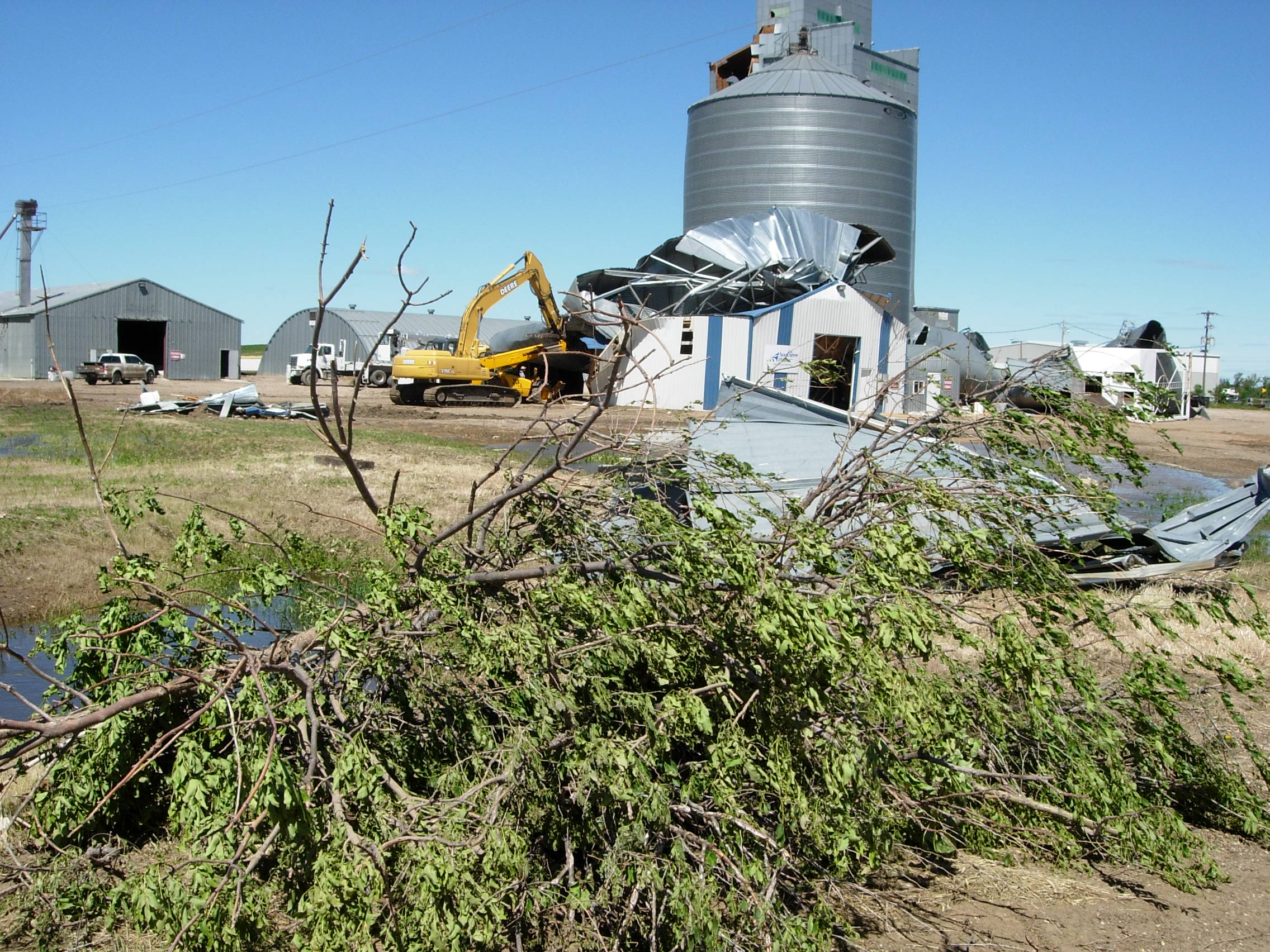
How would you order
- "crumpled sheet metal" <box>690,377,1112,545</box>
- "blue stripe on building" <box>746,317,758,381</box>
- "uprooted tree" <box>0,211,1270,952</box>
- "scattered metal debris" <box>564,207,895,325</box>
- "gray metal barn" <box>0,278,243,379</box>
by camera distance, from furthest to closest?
"gray metal barn" <box>0,278,243,379</box>, "scattered metal debris" <box>564,207,895,325</box>, "blue stripe on building" <box>746,317,758,381</box>, "crumpled sheet metal" <box>690,377,1112,545</box>, "uprooted tree" <box>0,211,1270,952</box>

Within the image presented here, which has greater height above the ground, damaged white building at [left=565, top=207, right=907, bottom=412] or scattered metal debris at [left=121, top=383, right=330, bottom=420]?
damaged white building at [left=565, top=207, right=907, bottom=412]

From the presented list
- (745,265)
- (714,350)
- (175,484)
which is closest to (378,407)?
(714,350)

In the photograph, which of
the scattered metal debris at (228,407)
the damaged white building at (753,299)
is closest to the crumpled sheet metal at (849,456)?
the damaged white building at (753,299)

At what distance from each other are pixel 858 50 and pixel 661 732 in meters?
55.1

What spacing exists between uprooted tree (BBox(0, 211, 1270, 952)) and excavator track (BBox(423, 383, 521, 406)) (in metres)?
28.4

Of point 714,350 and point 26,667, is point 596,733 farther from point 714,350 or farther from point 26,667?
point 714,350

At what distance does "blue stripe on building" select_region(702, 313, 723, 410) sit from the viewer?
31.4 metres

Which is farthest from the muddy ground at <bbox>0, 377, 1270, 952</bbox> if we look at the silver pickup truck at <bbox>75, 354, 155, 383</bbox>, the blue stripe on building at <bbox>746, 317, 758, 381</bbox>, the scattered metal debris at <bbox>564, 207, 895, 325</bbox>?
the silver pickup truck at <bbox>75, 354, 155, 383</bbox>

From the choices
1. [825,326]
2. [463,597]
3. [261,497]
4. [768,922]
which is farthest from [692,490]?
[825,326]

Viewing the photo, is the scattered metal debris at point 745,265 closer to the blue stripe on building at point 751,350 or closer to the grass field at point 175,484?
the blue stripe on building at point 751,350

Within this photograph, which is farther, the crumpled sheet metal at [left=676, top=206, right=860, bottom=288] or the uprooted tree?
the crumpled sheet metal at [left=676, top=206, right=860, bottom=288]

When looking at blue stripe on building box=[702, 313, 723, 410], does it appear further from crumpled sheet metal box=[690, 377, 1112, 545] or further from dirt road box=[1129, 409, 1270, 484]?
crumpled sheet metal box=[690, 377, 1112, 545]

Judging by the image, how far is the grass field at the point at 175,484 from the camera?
10.7 meters

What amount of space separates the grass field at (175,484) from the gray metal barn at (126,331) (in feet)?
85.3
